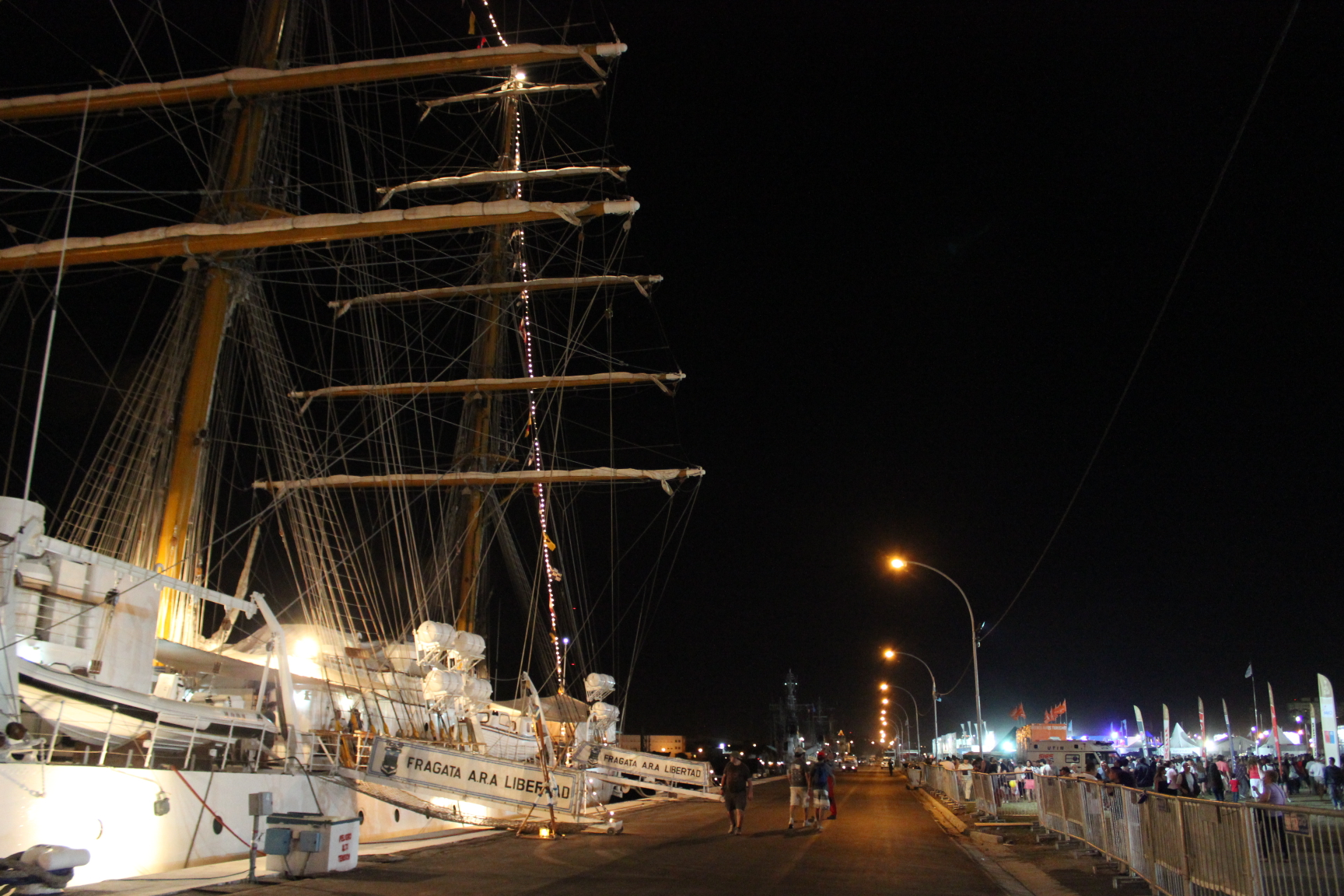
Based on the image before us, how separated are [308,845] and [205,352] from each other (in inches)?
541

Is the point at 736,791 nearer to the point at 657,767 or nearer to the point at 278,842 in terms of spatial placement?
the point at 657,767

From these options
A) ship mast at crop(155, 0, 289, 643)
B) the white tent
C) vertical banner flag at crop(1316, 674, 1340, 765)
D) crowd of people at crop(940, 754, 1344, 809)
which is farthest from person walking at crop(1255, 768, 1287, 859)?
the white tent

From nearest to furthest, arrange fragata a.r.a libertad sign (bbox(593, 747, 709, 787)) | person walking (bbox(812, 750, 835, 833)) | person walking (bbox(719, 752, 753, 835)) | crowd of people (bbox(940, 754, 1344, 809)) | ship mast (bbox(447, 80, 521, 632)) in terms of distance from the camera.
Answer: person walking (bbox(719, 752, 753, 835)), crowd of people (bbox(940, 754, 1344, 809)), person walking (bbox(812, 750, 835, 833)), fragata a.r.a libertad sign (bbox(593, 747, 709, 787)), ship mast (bbox(447, 80, 521, 632))

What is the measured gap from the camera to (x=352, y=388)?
110ft

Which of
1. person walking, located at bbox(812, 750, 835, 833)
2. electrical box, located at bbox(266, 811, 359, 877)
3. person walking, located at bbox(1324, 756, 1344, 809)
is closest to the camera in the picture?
electrical box, located at bbox(266, 811, 359, 877)

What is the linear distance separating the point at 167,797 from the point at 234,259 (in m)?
13.8

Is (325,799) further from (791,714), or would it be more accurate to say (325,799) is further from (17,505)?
(791,714)

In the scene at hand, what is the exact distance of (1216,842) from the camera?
7.89 meters

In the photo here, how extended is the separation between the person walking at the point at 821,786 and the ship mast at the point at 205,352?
527 inches

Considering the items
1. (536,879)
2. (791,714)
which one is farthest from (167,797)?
(791,714)

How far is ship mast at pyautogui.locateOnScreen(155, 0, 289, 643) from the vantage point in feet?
66.6

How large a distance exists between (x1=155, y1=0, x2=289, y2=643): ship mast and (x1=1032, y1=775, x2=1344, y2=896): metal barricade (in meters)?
16.8

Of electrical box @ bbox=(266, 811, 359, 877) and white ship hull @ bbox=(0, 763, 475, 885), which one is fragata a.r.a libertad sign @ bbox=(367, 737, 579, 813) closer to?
white ship hull @ bbox=(0, 763, 475, 885)

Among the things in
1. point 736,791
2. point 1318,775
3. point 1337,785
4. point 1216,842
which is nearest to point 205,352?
point 736,791
